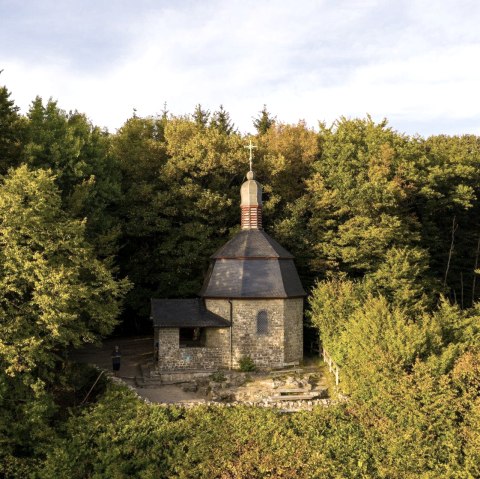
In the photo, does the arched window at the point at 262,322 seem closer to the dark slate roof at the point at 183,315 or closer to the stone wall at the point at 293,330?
the stone wall at the point at 293,330

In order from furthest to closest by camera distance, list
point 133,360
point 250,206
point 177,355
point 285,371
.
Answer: point 250,206, point 133,360, point 285,371, point 177,355

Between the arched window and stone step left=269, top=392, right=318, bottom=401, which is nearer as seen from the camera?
stone step left=269, top=392, right=318, bottom=401

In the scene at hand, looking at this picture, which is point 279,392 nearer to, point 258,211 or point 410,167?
point 258,211

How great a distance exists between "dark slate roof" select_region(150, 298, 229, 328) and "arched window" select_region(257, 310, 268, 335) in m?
1.72

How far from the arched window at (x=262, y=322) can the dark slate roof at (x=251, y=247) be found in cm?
315

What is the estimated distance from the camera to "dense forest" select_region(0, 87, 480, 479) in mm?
16391

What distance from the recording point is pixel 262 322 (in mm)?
26000

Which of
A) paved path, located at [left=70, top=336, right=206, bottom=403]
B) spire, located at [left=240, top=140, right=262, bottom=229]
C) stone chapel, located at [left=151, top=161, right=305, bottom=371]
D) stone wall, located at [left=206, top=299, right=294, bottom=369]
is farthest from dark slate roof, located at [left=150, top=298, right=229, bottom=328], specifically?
spire, located at [left=240, top=140, right=262, bottom=229]

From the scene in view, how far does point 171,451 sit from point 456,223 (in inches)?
1239

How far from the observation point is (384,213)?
1216 inches

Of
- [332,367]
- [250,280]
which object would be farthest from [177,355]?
[332,367]

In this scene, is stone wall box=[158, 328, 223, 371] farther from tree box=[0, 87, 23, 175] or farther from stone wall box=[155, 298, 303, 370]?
tree box=[0, 87, 23, 175]

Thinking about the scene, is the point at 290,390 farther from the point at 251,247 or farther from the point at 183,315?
the point at 251,247

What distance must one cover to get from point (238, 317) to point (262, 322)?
1.32 meters
